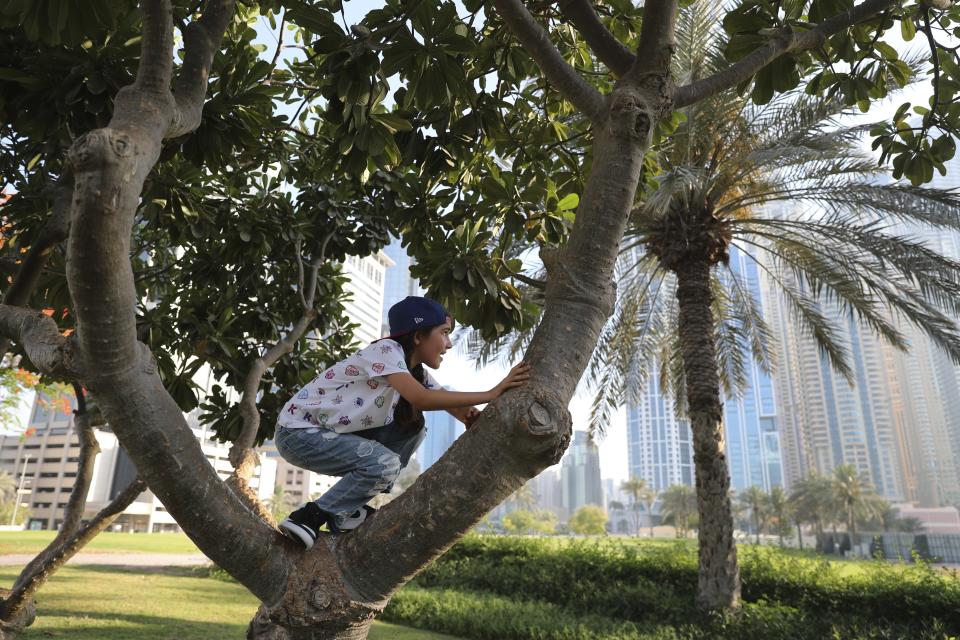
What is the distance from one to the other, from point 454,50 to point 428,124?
3.89 feet

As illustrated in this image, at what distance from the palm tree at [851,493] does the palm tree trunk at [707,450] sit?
5317cm

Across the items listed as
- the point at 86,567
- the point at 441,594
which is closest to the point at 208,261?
the point at 441,594

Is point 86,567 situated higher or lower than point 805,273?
lower

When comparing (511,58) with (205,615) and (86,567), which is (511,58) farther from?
(86,567)

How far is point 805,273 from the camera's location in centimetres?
1140

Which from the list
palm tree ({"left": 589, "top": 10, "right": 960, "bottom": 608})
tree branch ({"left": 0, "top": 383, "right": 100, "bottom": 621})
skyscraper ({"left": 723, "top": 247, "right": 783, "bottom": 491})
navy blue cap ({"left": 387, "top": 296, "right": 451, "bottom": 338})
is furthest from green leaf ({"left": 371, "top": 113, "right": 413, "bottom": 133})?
skyscraper ({"left": 723, "top": 247, "right": 783, "bottom": 491})

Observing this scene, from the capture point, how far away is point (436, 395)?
6.41 ft

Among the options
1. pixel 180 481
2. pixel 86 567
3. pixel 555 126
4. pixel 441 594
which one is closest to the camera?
pixel 180 481

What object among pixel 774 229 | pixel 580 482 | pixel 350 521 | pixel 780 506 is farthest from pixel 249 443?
pixel 580 482

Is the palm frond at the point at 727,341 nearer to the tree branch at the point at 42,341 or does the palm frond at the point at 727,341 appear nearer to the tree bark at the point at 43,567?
the tree bark at the point at 43,567

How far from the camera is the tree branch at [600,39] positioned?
2.46 metres

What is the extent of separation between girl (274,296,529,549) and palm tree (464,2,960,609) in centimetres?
699

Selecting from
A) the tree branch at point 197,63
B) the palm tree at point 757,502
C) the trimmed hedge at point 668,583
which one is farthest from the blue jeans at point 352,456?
the palm tree at point 757,502

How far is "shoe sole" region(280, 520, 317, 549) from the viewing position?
69.7 inches
